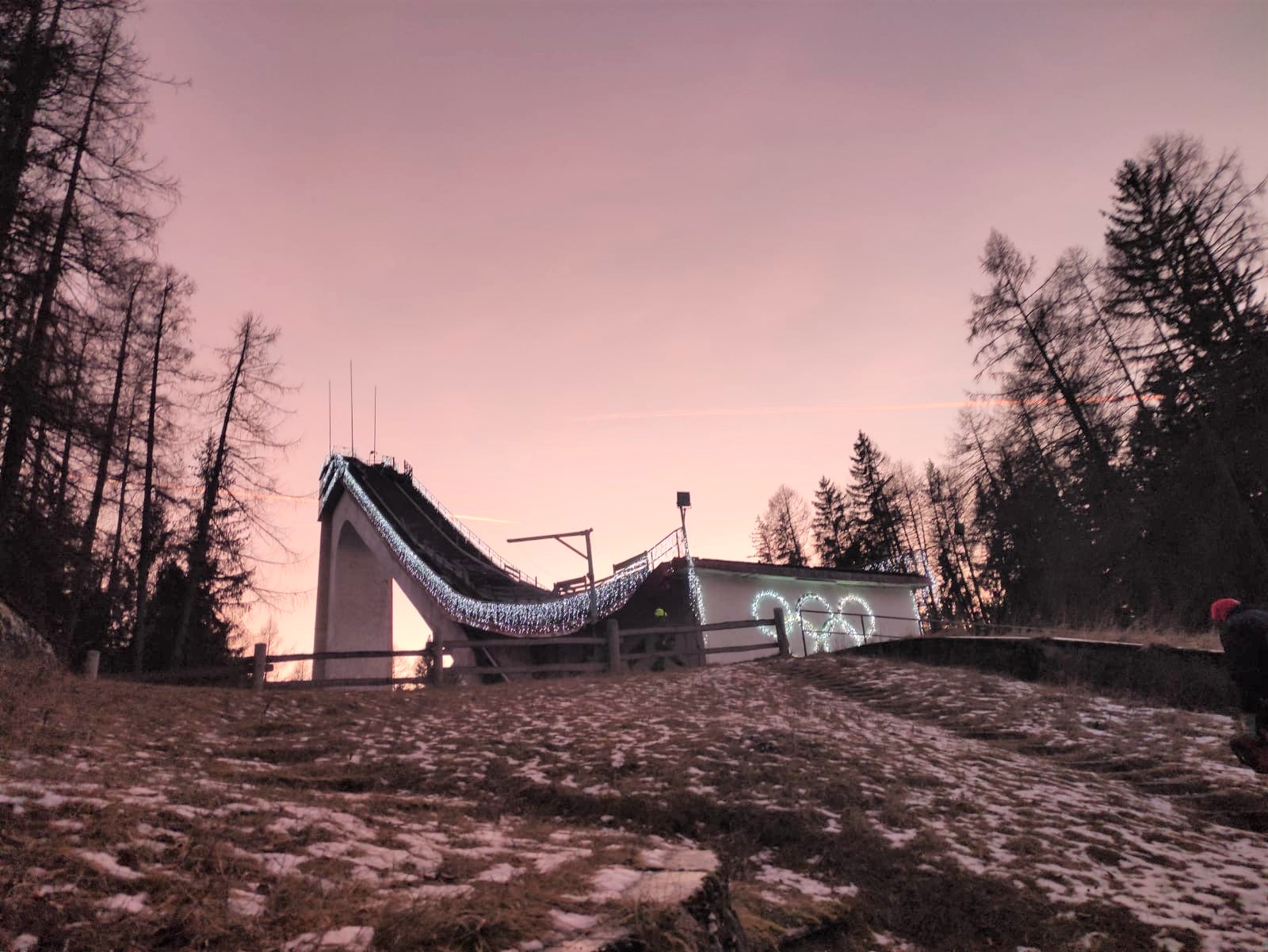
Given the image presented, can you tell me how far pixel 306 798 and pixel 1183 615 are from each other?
941 inches

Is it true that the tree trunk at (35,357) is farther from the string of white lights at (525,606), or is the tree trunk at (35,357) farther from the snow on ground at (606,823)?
the string of white lights at (525,606)

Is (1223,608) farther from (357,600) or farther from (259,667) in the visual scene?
(357,600)

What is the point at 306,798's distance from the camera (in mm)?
5129

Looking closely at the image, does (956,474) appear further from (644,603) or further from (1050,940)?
(1050,940)

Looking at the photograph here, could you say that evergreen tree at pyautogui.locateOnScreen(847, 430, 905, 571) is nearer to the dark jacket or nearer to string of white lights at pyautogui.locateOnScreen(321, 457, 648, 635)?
string of white lights at pyautogui.locateOnScreen(321, 457, 648, 635)

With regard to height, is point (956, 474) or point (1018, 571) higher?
point (956, 474)

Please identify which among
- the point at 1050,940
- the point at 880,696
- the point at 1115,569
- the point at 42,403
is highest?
the point at 42,403

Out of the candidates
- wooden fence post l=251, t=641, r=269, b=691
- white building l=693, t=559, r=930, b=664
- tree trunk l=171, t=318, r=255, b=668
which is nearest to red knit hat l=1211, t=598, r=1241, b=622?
wooden fence post l=251, t=641, r=269, b=691

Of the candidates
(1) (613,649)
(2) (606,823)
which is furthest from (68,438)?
(1) (613,649)

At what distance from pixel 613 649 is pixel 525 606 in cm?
618

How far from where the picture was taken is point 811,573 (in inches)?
1082

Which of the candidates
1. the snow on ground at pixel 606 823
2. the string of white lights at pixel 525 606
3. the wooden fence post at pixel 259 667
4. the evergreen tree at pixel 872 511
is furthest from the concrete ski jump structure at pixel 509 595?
the evergreen tree at pixel 872 511

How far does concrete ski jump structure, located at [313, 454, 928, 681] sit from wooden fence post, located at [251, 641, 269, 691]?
22.7ft

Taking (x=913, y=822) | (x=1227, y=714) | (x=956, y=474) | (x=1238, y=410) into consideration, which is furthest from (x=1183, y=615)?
(x=913, y=822)
